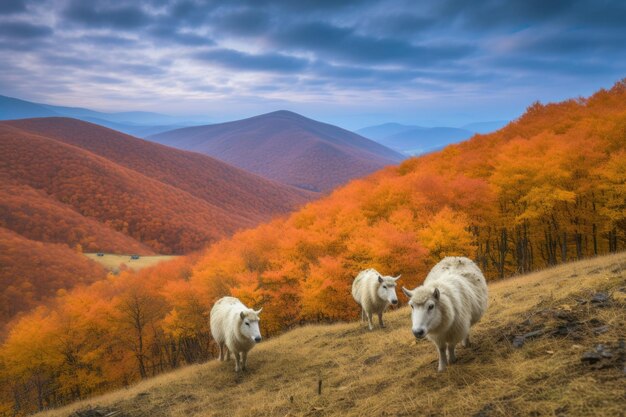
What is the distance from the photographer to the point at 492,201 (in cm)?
3216

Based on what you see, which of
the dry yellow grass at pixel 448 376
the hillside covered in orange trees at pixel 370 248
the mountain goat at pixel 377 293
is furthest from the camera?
the hillside covered in orange trees at pixel 370 248

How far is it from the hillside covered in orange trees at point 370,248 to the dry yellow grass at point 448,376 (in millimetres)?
12445

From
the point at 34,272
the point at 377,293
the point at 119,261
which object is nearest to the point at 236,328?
the point at 377,293

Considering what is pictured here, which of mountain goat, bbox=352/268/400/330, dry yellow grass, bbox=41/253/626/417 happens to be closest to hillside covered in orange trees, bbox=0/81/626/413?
mountain goat, bbox=352/268/400/330

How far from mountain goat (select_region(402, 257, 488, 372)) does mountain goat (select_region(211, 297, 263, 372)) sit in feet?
20.5

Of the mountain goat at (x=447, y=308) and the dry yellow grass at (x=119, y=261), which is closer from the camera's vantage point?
the mountain goat at (x=447, y=308)

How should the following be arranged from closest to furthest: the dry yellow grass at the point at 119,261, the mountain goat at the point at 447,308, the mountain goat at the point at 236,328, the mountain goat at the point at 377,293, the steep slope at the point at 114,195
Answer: the mountain goat at the point at 447,308 → the mountain goat at the point at 236,328 → the mountain goat at the point at 377,293 → the dry yellow grass at the point at 119,261 → the steep slope at the point at 114,195

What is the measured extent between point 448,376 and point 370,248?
19.2m

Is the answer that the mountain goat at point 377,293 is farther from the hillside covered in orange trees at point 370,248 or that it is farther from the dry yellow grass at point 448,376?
the hillside covered in orange trees at point 370,248

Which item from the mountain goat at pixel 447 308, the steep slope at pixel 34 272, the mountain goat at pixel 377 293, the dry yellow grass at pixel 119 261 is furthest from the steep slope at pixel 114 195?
the mountain goat at pixel 447 308

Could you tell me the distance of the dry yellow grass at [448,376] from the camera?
17.1 feet

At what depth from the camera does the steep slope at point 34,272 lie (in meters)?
66.6

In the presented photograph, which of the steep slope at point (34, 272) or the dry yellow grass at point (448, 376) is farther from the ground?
the dry yellow grass at point (448, 376)

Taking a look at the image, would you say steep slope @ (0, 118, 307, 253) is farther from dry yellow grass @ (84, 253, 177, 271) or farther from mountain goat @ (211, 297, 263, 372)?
mountain goat @ (211, 297, 263, 372)
